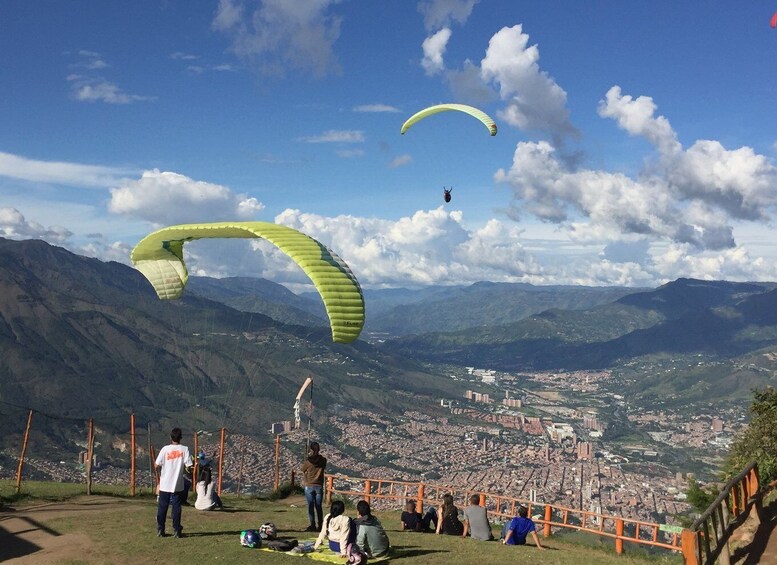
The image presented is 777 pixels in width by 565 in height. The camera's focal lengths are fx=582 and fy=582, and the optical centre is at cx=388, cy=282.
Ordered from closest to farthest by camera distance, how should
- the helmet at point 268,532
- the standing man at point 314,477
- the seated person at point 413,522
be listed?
the helmet at point 268,532, the standing man at point 314,477, the seated person at point 413,522

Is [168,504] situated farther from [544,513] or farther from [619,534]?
[544,513]

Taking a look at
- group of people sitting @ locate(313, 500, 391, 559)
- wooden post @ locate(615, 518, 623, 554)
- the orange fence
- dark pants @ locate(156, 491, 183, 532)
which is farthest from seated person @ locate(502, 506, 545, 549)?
dark pants @ locate(156, 491, 183, 532)

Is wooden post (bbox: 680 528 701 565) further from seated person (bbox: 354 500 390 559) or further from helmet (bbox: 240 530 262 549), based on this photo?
helmet (bbox: 240 530 262 549)

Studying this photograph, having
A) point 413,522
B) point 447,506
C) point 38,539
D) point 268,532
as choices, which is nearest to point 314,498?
point 268,532

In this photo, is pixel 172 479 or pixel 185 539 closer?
pixel 172 479

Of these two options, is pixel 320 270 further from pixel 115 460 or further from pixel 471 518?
pixel 115 460

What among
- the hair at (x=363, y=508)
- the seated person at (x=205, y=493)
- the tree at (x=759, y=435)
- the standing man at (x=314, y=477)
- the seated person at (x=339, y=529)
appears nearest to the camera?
the seated person at (x=339, y=529)

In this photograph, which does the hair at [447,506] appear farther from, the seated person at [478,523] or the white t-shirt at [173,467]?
the white t-shirt at [173,467]

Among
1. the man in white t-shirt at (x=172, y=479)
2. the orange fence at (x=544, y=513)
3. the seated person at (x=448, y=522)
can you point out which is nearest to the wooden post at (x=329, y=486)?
the orange fence at (x=544, y=513)
